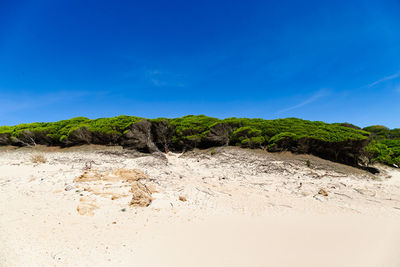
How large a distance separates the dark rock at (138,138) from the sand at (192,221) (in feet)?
27.4

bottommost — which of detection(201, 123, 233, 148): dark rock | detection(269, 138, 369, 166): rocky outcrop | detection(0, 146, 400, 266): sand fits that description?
detection(0, 146, 400, 266): sand

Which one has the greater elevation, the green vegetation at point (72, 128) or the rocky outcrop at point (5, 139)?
the green vegetation at point (72, 128)

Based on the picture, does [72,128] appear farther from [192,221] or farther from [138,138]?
[192,221]

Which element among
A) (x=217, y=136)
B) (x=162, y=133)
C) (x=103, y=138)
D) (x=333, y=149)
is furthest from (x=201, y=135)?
(x=333, y=149)

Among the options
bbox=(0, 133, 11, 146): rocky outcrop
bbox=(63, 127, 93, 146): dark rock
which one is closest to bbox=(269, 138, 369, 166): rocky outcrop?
bbox=(63, 127, 93, 146): dark rock

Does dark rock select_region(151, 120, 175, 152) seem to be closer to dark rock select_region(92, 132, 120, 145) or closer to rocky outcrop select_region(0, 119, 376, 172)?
rocky outcrop select_region(0, 119, 376, 172)

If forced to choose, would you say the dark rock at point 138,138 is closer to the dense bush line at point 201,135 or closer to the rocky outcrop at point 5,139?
the dense bush line at point 201,135

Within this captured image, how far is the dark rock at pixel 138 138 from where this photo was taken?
60.5 feet

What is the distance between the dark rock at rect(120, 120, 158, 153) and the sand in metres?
8.35

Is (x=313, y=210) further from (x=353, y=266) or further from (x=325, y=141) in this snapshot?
(x=325, y=141)

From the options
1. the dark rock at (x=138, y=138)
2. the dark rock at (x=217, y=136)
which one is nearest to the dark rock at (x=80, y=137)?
the dark rock at (x=138, y=138)

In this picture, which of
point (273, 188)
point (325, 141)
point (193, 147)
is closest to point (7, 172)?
point (193, 147)

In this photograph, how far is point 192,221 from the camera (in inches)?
237

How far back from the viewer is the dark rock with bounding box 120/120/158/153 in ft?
60.5
